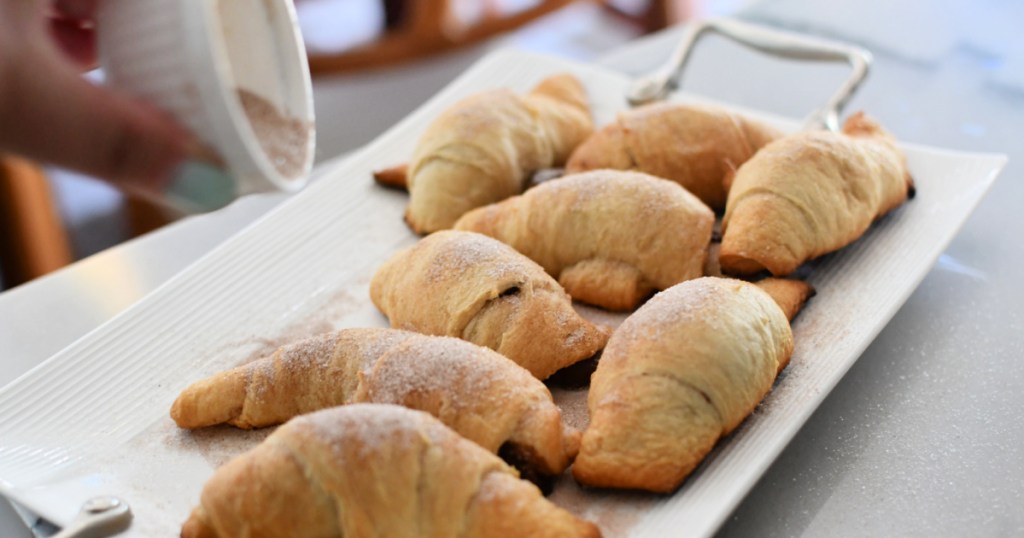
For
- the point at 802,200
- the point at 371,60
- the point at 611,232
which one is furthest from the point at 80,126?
the point at 371,60

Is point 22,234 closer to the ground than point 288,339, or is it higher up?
closer to the ground

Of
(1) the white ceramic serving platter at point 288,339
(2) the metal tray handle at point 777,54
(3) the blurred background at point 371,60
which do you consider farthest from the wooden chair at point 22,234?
(2) the metal tray handle at point 777,54

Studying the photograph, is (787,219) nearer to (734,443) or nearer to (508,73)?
Result: (734,443)

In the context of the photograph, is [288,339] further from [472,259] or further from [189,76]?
[189,76]

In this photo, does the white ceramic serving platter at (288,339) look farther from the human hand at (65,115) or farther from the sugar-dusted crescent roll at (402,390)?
the human hand at (65,115)

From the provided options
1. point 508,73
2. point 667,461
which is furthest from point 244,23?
point 508,73

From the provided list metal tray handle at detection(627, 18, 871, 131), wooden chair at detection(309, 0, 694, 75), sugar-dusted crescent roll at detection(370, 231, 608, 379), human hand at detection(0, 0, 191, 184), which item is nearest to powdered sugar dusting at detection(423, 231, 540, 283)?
sugar-dusted crescent roll at detection(370, 231, 608, 379)
